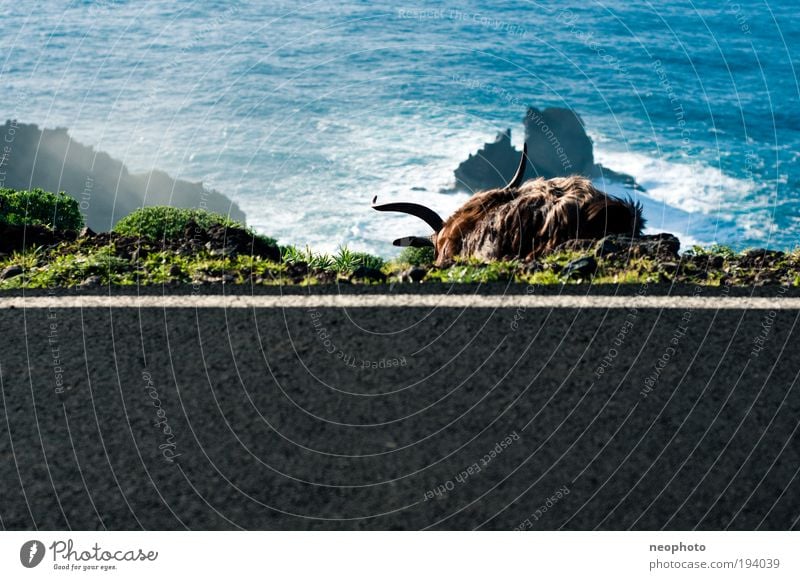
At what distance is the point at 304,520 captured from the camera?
14.1ft

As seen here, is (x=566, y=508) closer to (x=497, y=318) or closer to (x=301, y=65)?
(x=497, y=318)

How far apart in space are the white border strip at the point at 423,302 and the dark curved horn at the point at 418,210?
223 centimetres

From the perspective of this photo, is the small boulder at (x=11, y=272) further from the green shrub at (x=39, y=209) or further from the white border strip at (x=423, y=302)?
the green shrub at (x=39, y=209)

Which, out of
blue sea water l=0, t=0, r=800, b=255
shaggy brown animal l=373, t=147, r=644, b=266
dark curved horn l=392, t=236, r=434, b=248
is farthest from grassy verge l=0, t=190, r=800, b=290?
blue sea water l=0, t=0, r=800, b=255

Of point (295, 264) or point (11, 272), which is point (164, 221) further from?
point (295, 264)

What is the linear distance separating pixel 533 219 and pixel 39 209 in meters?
5.82

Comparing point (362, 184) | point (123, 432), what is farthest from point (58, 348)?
point (362, 184)

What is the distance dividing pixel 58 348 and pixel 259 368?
4.53 ft

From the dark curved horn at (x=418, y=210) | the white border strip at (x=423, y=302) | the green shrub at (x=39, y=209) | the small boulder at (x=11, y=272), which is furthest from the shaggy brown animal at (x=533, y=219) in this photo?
the green shrub at (x=39, y=209)

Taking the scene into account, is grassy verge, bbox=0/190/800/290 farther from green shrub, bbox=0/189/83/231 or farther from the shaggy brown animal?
green shrub, bbox=0/189/83/231

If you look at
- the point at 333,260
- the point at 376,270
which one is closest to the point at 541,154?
the point at 333,260

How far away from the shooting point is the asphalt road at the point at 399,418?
→ 4426 millimetres

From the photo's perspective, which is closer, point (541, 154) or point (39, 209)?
point (39, 209)

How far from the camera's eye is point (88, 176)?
6706 centimetres
